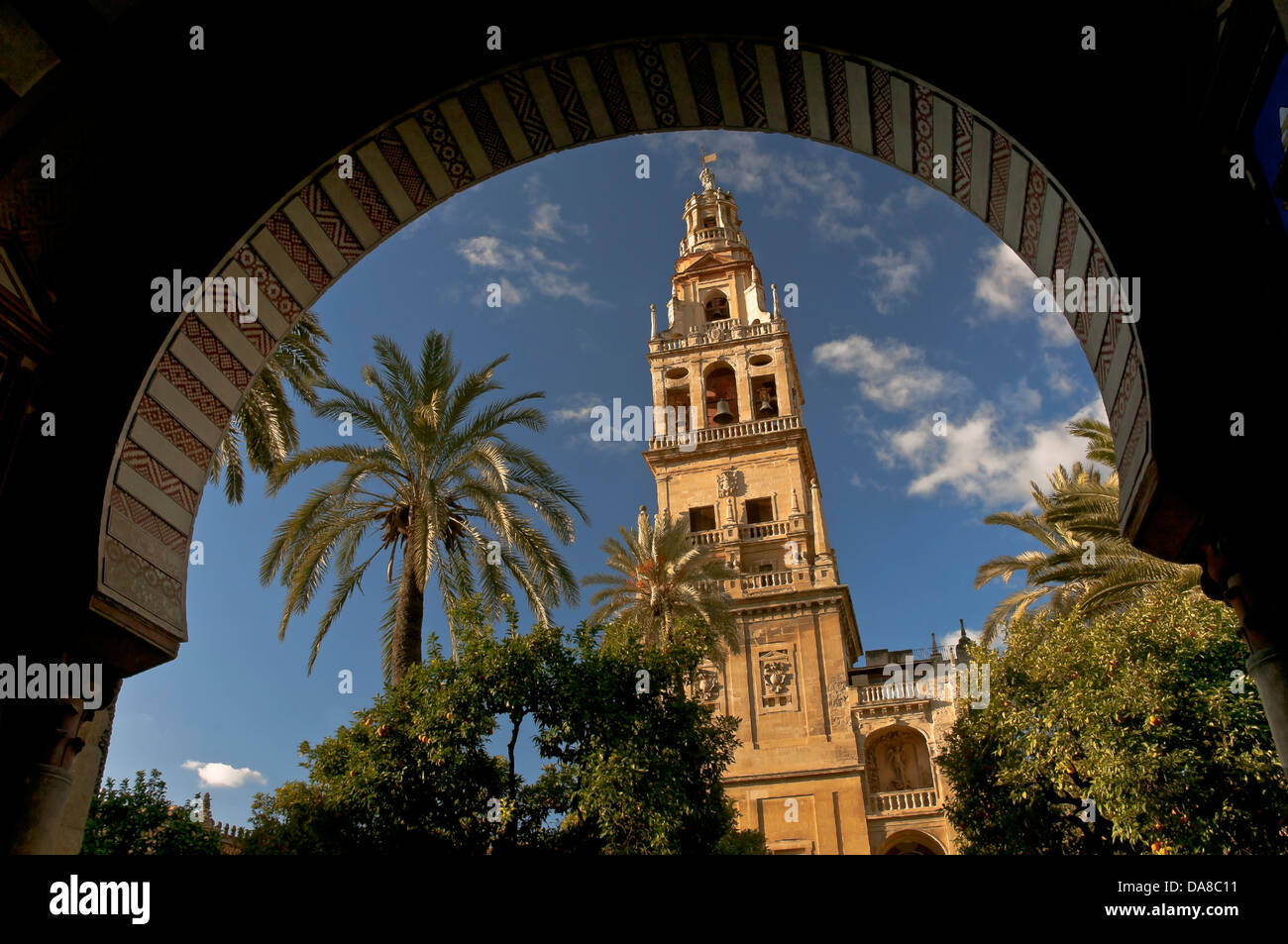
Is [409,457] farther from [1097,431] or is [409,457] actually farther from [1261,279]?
[1261,279]

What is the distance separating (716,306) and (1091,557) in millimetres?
27564

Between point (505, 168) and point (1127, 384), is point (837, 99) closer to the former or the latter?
point (505, 168)

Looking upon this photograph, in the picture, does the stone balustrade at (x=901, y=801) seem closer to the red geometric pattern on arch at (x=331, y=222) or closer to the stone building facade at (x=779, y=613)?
the stone building facade at (x=779, y=613)

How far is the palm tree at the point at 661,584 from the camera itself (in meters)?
27.3

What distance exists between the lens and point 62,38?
14.5 feet

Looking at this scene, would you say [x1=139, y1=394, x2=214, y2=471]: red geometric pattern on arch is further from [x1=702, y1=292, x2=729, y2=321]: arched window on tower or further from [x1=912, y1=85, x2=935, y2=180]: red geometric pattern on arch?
[x1=702, y1=292, x2=729, y2=321]: arched window on tower

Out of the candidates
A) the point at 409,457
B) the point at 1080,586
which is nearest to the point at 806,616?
the point at 1080,586

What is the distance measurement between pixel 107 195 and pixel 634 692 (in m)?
13.6

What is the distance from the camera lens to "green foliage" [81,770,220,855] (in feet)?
43.7

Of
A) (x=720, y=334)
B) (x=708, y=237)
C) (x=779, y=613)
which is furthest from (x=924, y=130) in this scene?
(x=708, y=237)

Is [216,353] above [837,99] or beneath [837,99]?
beneath

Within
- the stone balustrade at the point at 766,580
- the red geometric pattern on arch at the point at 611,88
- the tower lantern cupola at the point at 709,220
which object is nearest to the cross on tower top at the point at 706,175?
the tower lantern cupola at the point at 709,220

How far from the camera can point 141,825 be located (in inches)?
539

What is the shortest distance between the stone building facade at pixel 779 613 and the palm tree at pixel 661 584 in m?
1.85
